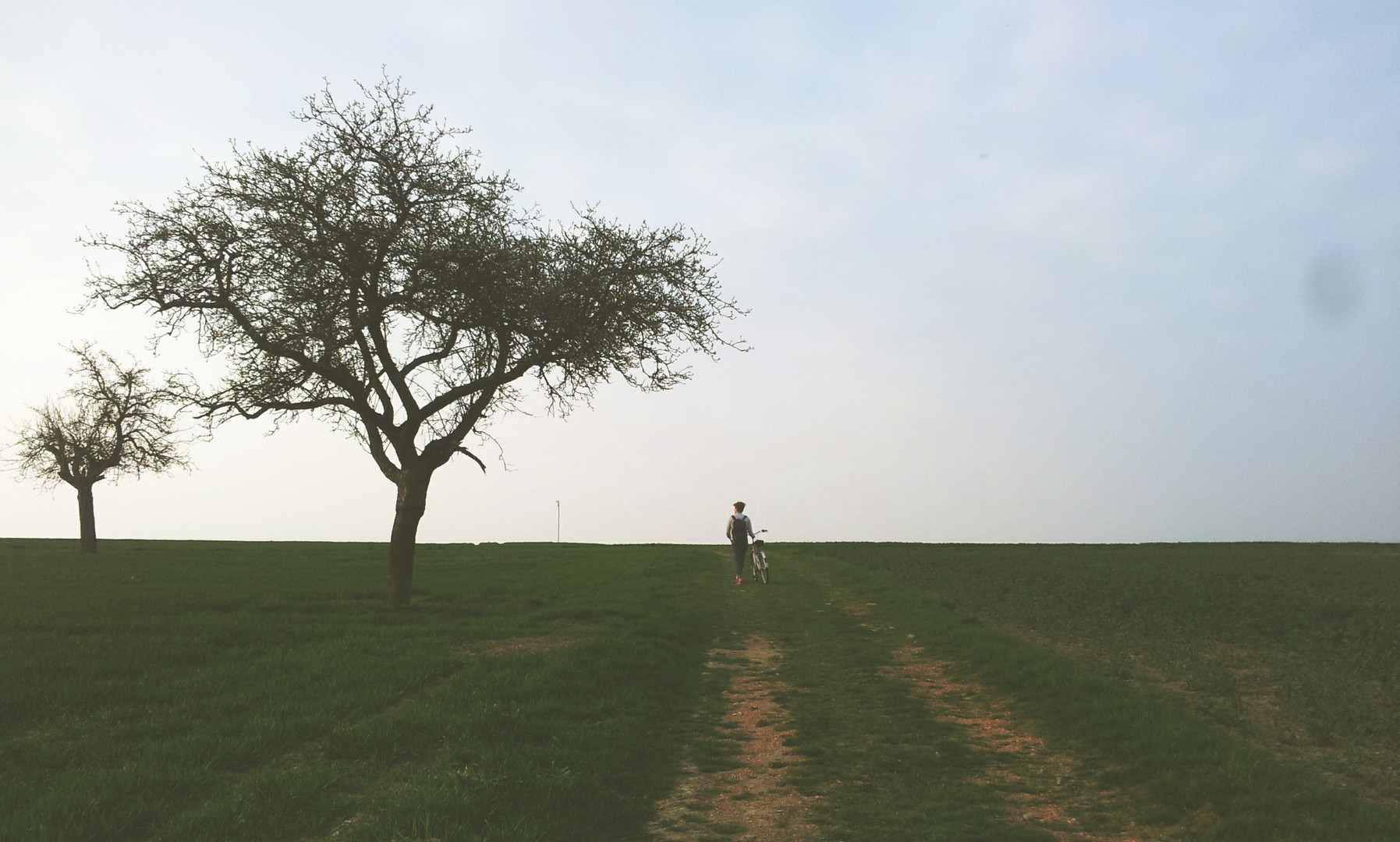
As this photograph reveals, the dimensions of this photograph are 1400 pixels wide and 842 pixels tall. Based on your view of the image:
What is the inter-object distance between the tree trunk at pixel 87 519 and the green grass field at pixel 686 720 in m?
30.0

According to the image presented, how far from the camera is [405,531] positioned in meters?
23.3

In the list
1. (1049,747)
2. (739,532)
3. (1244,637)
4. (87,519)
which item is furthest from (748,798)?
(87,519)

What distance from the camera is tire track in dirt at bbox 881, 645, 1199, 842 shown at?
834 centimetres

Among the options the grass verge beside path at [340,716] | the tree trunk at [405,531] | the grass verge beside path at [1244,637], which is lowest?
the grass verge beside path at [1244,637]

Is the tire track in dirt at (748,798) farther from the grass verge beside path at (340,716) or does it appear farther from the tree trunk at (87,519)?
the tree trunk at (87,519)

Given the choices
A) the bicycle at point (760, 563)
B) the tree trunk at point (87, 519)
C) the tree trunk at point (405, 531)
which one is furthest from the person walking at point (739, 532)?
the tree trunk at point (87, 519)

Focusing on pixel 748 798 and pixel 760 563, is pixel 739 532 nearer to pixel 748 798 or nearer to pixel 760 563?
pixel 760 563

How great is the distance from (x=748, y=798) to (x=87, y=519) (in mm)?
56797

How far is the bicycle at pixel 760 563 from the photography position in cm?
3206

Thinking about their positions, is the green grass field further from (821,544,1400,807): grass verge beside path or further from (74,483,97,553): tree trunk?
(74,483,97,553): tree trunk

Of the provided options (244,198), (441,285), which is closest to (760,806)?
(441,285)

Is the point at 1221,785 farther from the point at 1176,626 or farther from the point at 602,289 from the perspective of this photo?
the point at 602,289

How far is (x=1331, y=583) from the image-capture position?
34.9 m

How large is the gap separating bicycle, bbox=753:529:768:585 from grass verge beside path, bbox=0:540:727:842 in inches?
323
